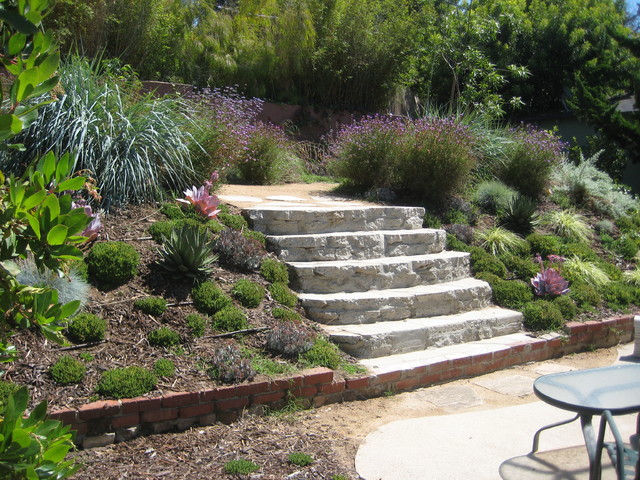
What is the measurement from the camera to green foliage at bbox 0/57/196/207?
570 cm

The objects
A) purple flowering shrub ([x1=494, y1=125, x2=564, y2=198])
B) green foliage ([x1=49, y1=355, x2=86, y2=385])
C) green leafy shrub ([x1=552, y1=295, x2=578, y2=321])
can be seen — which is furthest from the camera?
purple flowering shrub ([x1=494, y1=125, x2=564, y2=198])

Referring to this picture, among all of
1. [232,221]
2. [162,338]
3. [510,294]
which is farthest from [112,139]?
[510,294]

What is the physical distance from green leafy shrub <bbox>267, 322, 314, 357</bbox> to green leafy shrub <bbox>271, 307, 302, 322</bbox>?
0.33 meters

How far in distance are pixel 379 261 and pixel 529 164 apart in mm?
4198

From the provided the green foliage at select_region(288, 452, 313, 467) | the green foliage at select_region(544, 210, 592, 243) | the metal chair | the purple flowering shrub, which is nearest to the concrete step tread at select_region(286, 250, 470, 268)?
the green foliage at select_region(544, 210, 592, 243)

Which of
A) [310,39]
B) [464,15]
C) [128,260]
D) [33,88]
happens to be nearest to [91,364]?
[128,260]

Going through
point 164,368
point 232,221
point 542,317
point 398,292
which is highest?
point 232,221

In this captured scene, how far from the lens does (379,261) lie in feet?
20.9

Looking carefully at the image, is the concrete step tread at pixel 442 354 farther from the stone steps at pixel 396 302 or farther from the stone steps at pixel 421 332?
the stone steps at pixel 396 302

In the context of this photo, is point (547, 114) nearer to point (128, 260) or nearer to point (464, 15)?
point (464, 15)

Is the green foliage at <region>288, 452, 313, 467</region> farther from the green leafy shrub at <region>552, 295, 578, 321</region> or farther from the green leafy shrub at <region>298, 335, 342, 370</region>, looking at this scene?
the green leafy shrub at <region>552, 295, 578, 321</region>

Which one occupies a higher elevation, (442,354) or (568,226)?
(568,226)

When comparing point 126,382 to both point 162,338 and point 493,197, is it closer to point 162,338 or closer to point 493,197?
point 162,338

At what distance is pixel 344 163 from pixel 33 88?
7.28 meters
